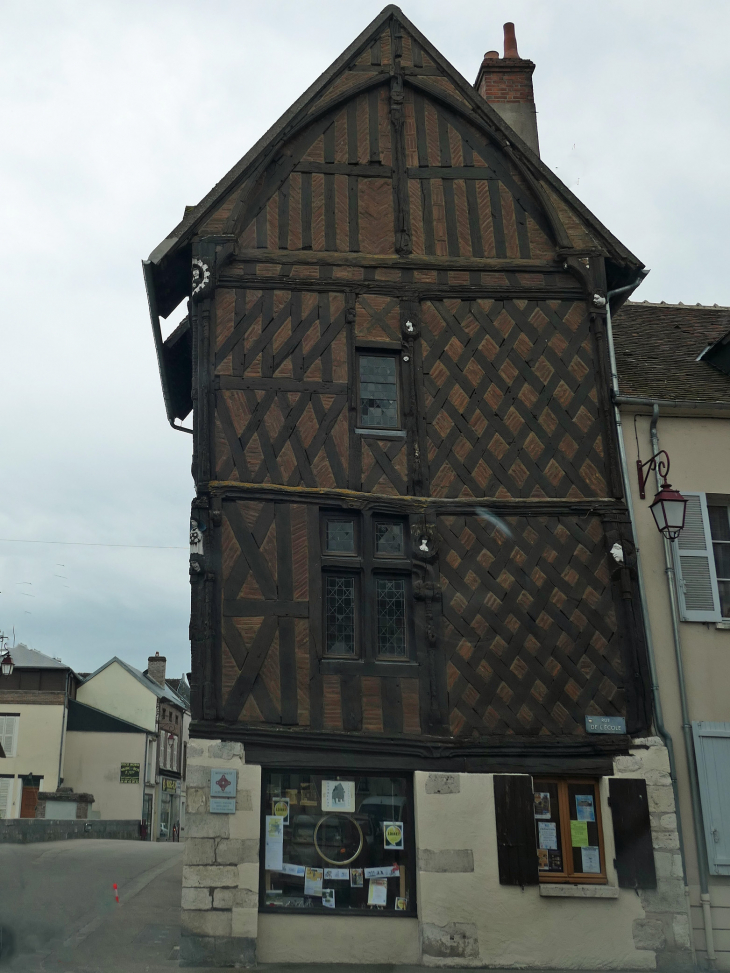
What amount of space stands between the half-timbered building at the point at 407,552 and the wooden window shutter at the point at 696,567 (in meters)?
0.69

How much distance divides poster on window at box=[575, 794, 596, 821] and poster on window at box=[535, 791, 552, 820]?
0.28 meters

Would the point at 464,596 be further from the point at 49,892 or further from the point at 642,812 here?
the point at 49,892

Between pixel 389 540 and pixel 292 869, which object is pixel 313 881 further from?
pixel 389 540

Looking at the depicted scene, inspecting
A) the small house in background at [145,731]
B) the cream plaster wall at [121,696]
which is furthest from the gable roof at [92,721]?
the cream plaster wall at [121,696]

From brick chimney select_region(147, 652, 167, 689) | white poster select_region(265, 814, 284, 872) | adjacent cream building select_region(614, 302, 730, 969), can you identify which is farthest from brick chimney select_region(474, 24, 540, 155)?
brick chimney select_region(147, 652, 167, 689)

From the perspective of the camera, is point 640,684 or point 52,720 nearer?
point 640,684

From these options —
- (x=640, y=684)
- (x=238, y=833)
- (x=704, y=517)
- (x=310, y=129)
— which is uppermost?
(x=310, y=129)

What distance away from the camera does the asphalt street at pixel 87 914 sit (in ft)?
27.2

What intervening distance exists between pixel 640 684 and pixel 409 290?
4714 millimetres

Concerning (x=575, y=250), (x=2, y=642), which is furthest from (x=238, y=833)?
(x=2, y=642)

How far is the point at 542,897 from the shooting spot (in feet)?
28.7

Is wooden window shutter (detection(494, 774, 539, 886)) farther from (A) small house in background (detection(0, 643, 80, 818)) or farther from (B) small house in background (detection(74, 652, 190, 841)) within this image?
(B) small house in background (detection(74, 652, 190, 841))

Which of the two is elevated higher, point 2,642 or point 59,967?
point 2,642

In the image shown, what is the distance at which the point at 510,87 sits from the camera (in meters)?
13.3
